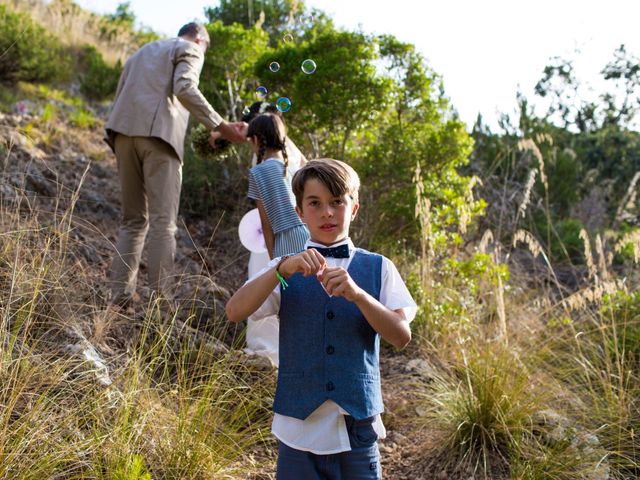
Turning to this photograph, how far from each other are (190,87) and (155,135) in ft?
1.38

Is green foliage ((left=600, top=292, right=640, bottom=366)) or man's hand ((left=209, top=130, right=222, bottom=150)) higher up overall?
man's hand ((left=209, top=130, right=222, bottom=150))

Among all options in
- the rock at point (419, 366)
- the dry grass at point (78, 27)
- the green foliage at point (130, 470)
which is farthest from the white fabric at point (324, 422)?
the dry grass at point (78, 27)

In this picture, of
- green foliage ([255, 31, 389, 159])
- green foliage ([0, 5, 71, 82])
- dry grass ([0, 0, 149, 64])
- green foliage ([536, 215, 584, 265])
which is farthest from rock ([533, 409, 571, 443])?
dry grass ([0, 0, 149, 64])

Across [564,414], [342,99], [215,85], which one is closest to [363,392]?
[564,414]

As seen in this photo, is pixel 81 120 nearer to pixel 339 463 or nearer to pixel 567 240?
pixel 567 240

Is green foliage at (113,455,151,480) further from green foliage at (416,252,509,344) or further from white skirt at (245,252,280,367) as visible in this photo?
green foliage at (416,252,509,344)

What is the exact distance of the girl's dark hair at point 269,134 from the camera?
3.79 metres

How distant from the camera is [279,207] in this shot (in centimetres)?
356

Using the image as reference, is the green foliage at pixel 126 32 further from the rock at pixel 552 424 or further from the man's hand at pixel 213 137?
the rock at pixel 552 424

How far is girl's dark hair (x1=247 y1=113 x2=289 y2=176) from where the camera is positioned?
12.5ft

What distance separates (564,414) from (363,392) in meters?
1.97

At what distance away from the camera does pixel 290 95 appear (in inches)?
254

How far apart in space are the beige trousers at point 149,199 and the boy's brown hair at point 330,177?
256cm

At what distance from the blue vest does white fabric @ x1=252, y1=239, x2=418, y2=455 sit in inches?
1.4
